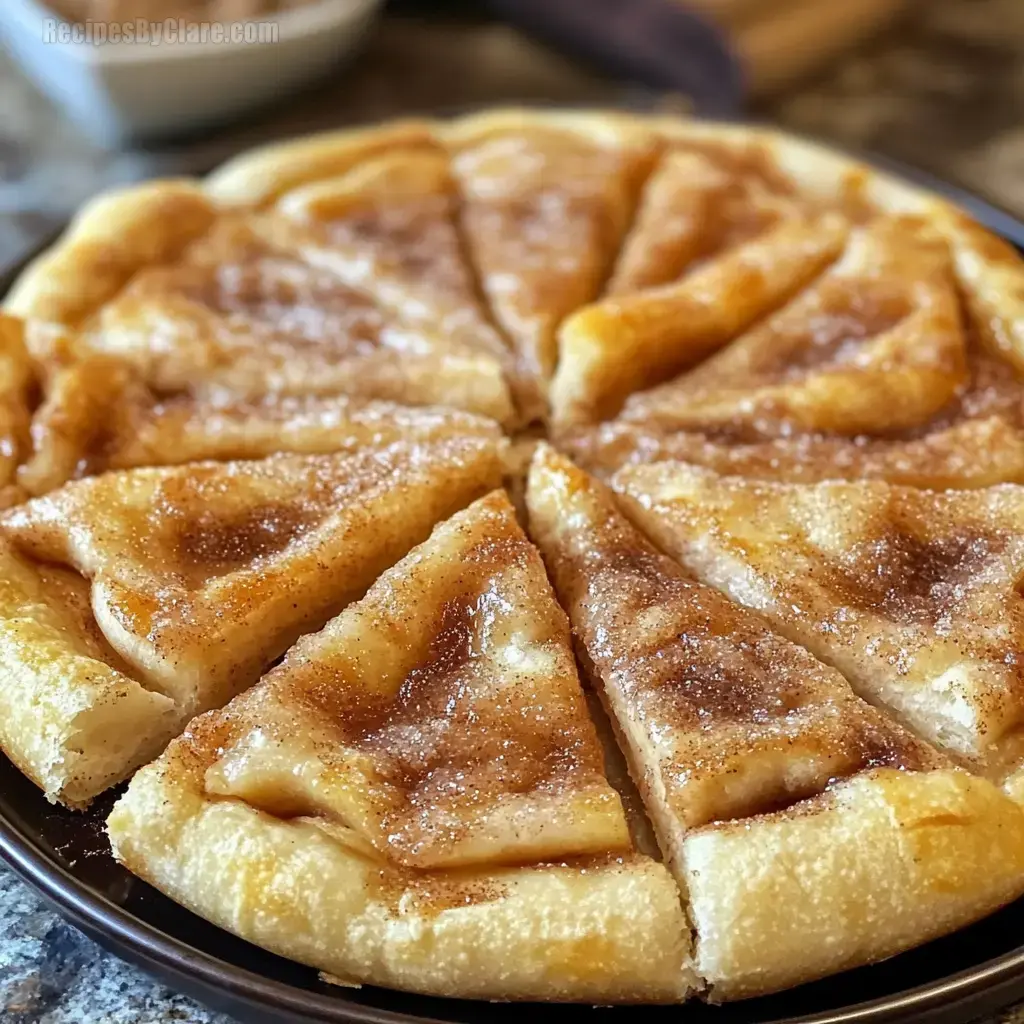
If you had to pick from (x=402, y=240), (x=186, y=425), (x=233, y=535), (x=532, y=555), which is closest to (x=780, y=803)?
(x=532, y=555)

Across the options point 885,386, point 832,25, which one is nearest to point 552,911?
point 885,386

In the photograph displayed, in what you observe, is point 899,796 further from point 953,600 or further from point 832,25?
point 832,25

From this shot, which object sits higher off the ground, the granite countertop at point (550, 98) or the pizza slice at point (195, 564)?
the pizza slice at point (195, 564)

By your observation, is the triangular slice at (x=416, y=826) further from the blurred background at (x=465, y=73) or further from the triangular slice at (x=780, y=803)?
the blurred background at (x=465, y=73)

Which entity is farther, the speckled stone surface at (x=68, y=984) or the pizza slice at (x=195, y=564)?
the pizza slice at (x=195, y=564)

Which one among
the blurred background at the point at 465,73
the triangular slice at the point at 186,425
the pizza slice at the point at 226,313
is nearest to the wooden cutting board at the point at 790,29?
the blurred background at the point at 465,73

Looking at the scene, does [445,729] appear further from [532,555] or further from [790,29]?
[790,29]
